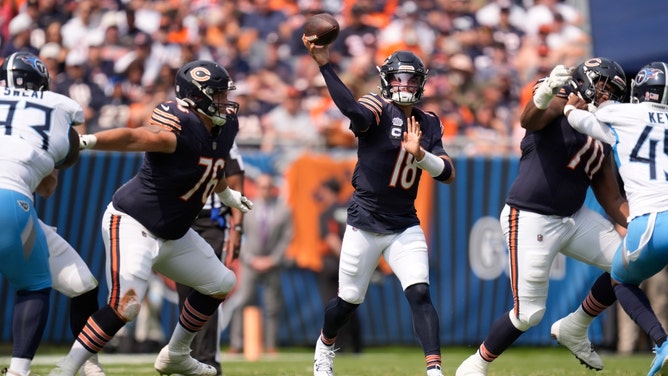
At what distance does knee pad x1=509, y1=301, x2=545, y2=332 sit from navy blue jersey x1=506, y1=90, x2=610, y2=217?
2.00 feet

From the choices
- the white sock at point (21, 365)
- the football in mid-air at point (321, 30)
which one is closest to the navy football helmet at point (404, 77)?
the football in mid-air at point (321, 30)

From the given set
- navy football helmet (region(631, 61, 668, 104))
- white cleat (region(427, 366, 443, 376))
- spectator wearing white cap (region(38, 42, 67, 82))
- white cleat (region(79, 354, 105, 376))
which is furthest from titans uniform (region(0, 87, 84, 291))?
spectator wearing white cap (region(38, 42, 67, 82))

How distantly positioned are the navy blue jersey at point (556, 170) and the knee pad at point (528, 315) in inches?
24.0

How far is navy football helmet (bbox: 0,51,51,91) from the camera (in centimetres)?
621

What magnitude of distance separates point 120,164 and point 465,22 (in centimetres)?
678

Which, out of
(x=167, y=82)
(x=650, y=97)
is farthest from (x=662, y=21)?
(x=167, y=82)

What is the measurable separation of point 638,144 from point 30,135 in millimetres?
3565

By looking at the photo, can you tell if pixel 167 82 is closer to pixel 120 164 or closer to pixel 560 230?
pixel 120 164

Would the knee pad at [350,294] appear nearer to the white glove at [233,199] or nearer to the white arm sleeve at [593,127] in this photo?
the white glove at [233,199]

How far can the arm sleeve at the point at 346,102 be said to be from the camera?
6.59 m

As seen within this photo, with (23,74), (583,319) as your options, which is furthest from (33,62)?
(583,319)

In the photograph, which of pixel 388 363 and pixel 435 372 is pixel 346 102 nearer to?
pixel 435 372

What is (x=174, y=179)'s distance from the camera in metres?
6.58

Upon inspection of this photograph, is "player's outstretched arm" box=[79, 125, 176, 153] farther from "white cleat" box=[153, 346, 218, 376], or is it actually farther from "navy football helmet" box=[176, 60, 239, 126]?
"white cleat" box=[153, 346, 218, 376]
